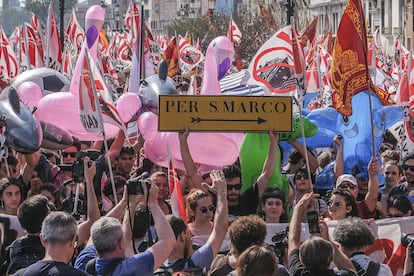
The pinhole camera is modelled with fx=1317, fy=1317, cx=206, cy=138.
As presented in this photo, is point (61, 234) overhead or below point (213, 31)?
below

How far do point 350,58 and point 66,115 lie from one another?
2.85m

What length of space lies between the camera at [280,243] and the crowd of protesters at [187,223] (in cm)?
1

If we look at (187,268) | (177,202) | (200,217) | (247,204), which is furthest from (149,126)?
(187,268)

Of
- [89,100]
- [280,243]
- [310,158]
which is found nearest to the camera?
[280,243]

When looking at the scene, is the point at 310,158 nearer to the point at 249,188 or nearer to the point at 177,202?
the point at 249,188

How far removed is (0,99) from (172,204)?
3.52 m

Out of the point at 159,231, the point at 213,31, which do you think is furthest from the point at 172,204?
the point at 213,31

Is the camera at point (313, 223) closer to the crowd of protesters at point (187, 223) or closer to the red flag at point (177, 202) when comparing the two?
the crowd of protesters at point (187, 223)

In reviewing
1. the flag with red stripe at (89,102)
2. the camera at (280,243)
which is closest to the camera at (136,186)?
the camera at (280,243)

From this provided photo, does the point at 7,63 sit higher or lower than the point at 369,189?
higher

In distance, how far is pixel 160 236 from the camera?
7.04 metres

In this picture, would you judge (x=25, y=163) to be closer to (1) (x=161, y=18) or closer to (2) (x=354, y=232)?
(2) (x=354, y=232)

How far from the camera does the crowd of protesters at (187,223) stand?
21.9 feet

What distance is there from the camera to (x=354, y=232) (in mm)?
7184
